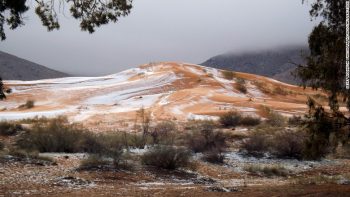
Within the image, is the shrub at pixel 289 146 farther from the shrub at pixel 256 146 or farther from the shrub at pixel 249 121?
the shrub at pixel 249 121

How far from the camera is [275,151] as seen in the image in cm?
2306

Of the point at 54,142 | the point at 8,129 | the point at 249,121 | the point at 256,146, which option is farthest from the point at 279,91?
the point at 54,142

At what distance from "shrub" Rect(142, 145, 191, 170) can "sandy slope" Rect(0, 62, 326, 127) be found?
654 inches

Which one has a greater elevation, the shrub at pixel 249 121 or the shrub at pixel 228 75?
the shrub at pixel 228 75

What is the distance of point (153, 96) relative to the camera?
46656 millimetres

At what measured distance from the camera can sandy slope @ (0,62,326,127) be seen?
3809 cm

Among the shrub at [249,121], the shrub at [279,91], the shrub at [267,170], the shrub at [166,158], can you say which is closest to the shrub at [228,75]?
the shrub at [279,91]

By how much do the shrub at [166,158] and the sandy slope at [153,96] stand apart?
1661 cm

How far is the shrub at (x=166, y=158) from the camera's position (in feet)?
56.6

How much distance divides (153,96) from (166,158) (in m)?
29.5

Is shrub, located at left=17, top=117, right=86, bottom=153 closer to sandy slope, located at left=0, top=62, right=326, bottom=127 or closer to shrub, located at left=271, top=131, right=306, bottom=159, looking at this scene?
shrub, located at left=271, top=131, right=306, bottom=159

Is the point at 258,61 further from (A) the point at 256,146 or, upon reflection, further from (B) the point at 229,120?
(A) the point at 256,146

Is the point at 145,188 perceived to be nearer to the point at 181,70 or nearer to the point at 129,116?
the point at 129,116

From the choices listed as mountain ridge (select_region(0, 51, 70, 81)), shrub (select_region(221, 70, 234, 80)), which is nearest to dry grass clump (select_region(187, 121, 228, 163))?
shrub (select_region(221, 70, 234, 80))
